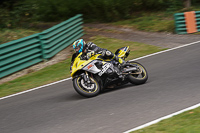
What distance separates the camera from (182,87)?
7719 mm

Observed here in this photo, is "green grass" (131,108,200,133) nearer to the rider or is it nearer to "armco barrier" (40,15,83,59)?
the rider

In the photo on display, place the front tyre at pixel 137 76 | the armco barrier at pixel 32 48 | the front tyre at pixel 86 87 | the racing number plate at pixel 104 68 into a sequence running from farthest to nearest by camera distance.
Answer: the armco barrier at pixel 32 48 → the front tyre at pixel 137 76 → the racing number plate at pixel 104 68 → the front tyre at pixel 86 87

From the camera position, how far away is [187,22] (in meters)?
16.5

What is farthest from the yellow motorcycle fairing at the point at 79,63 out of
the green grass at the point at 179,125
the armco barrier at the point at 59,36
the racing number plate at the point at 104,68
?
the armco barrier at the point at 59,36

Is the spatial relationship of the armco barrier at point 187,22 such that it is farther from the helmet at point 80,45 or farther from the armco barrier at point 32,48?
the helmet at point 80,45

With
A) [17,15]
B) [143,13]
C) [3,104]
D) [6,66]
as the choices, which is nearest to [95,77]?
[3,104]

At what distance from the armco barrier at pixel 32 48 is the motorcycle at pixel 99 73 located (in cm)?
550

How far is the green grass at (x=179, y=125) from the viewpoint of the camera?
4902 mm

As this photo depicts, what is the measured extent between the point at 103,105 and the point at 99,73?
40.5 inches

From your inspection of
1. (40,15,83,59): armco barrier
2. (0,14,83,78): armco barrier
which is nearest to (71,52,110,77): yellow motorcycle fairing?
(0,14,83,78): armco barrier

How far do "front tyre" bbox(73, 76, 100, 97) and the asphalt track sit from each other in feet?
0.54

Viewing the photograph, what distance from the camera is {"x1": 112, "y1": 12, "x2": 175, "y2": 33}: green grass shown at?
18117 millimetres

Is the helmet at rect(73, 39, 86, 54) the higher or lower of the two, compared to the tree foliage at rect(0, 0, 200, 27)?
lower

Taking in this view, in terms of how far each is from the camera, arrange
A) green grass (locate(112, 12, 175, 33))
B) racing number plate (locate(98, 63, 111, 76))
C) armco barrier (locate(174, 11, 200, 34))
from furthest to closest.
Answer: green grass (locate(112, 12, 175, 33))
armco barrier (locate(174, 11, 200, 34))
racing number plate (locate(98, 63, 111, 76))
